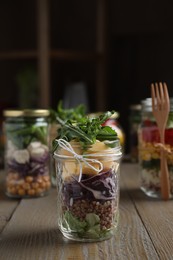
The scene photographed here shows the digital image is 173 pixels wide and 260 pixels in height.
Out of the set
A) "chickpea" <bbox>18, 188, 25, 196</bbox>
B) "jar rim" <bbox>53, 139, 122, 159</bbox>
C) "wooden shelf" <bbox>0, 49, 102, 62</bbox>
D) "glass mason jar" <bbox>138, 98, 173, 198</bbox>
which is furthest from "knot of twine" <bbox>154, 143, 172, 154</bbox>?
"wooden shelf" <bbox>0, 49, 102, 62</bbox>

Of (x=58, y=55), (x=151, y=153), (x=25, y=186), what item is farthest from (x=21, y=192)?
(x=58, y=55)

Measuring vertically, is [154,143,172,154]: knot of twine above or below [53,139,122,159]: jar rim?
below

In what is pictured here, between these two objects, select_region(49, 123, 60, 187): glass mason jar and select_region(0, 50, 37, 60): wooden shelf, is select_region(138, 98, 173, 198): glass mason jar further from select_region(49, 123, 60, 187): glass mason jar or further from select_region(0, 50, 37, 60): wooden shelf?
select_region(0, 50, 37, 60): wooden shelf

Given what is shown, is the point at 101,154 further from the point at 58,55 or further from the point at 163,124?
the point at 58,55

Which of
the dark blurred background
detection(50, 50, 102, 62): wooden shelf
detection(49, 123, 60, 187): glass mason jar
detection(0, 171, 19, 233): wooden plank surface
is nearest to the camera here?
detection(0, 171, 19, 233): wooden plank surface

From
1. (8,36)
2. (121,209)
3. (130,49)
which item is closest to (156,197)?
(121,209)

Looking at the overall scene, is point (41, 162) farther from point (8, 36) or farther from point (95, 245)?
point (8, 36)
